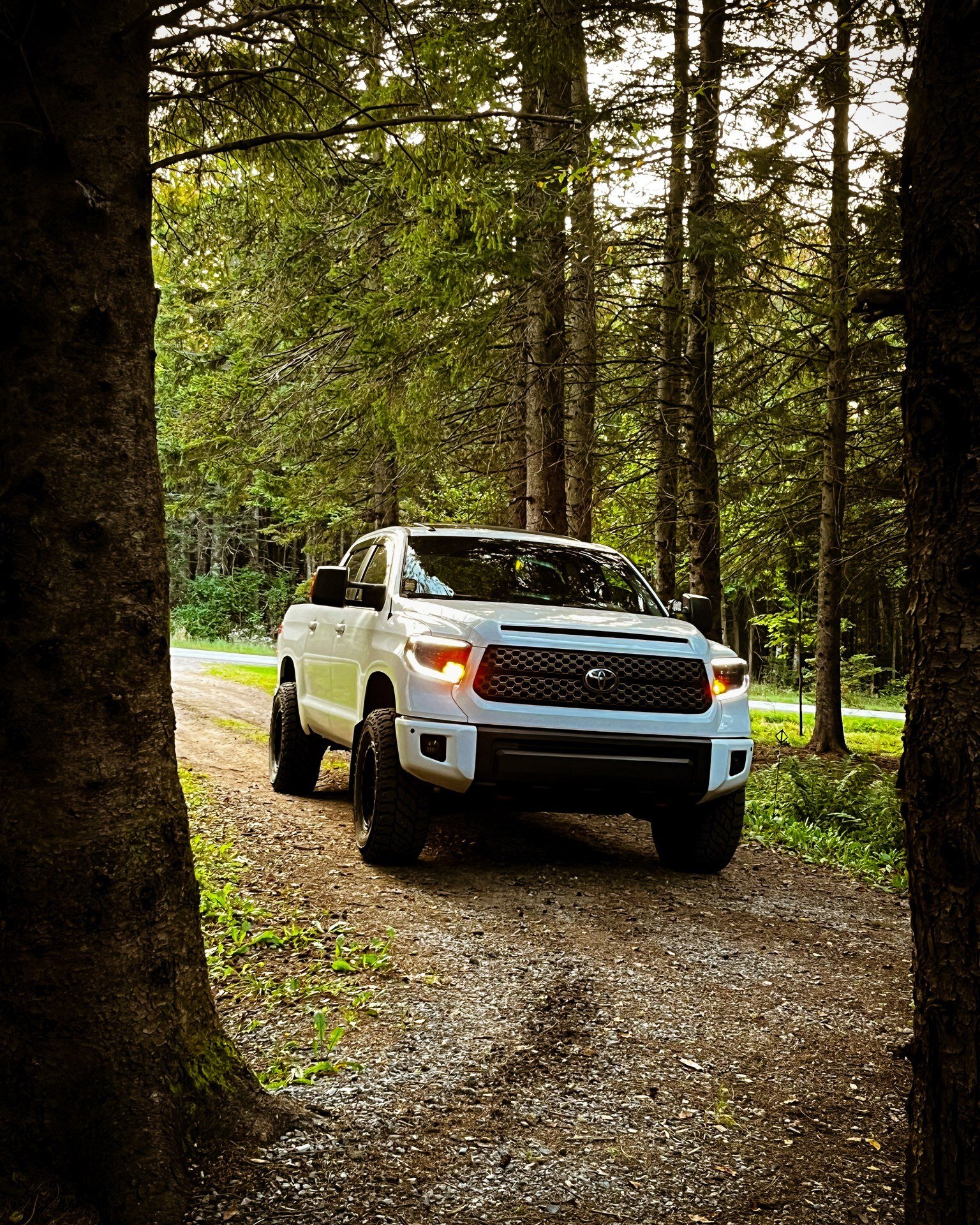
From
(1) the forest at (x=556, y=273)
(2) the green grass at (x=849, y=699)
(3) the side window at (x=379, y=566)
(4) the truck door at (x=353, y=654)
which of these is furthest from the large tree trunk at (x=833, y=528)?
(2) the green grass at (x=849, y=699)

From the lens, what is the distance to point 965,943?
2219 millimetres

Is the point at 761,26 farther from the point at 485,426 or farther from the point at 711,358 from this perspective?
the point at 485,426

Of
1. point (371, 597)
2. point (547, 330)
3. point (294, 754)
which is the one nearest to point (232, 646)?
point (547, 330)

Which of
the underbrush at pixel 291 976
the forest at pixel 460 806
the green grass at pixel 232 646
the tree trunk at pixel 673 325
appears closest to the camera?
the forest at pixel 460 806

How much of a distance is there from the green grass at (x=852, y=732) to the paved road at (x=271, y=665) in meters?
0.65

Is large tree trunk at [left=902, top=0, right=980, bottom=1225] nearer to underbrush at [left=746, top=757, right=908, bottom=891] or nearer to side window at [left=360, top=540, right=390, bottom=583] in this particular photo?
underbrush at [left=746, top=757, right=908, bottom=891]

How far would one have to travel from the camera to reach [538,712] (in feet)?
19.0

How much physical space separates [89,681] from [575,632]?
3503mm

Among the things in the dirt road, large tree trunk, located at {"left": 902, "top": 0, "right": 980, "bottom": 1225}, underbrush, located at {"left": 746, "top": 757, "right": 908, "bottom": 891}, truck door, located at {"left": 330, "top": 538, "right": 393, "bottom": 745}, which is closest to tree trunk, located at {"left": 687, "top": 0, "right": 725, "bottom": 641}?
underbrush, located at {"left": 746, "top": 757, "right": 908, "bottom": 891}

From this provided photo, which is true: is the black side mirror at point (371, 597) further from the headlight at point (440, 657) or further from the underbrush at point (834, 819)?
the underbrush at point (834, 819)

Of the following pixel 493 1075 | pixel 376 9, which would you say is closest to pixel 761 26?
pixel 376 9

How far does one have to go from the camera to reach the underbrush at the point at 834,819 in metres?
7.70

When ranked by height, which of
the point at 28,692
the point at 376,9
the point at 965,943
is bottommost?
the point at 965,943

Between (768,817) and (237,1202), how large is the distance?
6.87m
